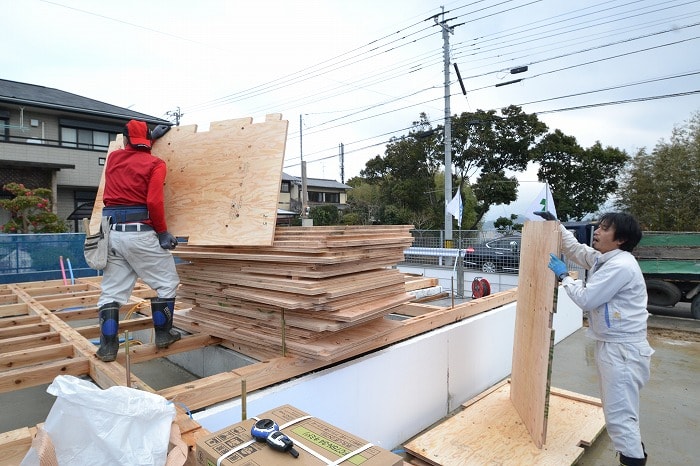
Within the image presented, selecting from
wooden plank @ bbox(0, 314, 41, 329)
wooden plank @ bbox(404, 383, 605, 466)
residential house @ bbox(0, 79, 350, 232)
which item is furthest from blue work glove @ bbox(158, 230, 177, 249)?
residential house @ bbox(0, 79, 350, 232)

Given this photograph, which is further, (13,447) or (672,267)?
(672,267)

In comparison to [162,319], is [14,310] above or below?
below

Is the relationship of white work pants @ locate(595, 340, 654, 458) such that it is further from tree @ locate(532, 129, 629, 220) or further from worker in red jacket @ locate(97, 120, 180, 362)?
tree @ locate(532, 129, 629, 220)

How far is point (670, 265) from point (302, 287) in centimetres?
920

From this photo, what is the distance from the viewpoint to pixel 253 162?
310 centimetres

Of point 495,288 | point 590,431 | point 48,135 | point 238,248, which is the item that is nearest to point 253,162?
point 238,248

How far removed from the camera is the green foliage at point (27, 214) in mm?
11555

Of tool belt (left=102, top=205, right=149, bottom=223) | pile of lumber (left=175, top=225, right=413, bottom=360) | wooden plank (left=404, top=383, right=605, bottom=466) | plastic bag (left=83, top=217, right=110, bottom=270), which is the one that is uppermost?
tool belt (left=102, top=205, right=149, bottom=223)

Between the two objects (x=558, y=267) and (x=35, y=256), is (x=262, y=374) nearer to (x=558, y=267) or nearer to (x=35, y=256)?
(x=558, y=267)

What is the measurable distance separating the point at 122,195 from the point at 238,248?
914 mm

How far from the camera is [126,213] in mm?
2939

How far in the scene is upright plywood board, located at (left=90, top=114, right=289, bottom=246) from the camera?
2.97m

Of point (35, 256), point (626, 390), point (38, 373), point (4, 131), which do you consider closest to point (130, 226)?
point (38, 373)

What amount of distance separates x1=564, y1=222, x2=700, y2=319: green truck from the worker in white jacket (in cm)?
608
